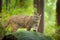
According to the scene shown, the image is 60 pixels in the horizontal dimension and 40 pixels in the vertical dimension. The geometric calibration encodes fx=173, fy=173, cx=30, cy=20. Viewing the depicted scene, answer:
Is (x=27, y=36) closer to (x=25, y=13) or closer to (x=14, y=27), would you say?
(x=14, y=27)

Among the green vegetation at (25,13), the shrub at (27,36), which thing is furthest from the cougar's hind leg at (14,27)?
the shrub at (27,36)

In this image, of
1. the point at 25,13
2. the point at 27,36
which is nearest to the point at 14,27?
the point at 25,13

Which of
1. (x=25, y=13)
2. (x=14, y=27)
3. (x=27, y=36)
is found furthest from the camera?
(x=25, y=13)

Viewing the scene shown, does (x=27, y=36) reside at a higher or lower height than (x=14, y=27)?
higher

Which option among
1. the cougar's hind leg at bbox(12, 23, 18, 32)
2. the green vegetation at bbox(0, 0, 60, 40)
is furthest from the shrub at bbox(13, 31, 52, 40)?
the cougar's hind leg at bbox(12, 23, 18, 32)

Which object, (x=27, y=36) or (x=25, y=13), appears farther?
(x=25, y=13)

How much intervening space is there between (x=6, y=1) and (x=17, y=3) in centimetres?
60

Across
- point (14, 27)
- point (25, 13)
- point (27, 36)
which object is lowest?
point (14, 27)

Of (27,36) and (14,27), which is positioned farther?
(14,27)

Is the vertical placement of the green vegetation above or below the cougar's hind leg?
above

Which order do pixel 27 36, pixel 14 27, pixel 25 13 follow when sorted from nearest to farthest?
1. pixel 27 36
2. pixel 14 27
3. pixel 25 13

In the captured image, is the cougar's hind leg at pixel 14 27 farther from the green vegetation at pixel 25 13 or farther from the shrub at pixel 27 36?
Result: the shrub at pixel 27 36

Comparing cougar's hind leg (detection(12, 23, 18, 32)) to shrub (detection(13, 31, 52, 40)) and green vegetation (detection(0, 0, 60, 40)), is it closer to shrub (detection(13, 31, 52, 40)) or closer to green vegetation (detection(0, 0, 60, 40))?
green vegetation (detection(0, 0, 60, 40))

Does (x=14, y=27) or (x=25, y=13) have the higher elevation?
(x=25, y=13)
